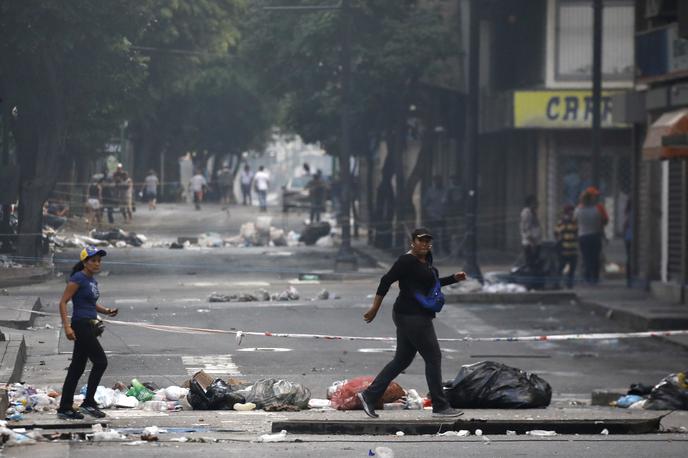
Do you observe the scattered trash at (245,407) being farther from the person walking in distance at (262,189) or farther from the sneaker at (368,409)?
the person walking in distance at (262,189)

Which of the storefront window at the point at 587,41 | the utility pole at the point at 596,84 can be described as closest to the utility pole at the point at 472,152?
the utility pole at the point at 596,84

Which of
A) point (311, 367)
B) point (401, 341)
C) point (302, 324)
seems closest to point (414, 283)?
point (401, 341)

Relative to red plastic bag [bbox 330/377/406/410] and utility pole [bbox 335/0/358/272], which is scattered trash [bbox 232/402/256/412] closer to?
red plastic bag [bbox 330/377/406/410]

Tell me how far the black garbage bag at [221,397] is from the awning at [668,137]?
10.6 m

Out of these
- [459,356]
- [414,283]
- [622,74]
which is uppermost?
[622,74]

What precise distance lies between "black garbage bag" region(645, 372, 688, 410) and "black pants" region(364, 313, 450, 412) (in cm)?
224

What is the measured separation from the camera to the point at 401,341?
12766mm

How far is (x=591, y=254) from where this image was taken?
89.2 ft

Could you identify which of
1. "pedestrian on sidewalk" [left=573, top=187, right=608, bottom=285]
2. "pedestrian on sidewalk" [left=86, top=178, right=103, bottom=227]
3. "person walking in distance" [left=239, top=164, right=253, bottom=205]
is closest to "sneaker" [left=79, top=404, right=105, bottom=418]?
"pedestrian on sidewalk" [left=573, top=187, right=608, bottom=285]

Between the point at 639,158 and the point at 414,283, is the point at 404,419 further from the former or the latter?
the point at 639,158

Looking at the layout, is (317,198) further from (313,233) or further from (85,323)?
(85,323)

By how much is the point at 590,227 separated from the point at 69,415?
16030mm

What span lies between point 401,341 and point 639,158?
15.9m

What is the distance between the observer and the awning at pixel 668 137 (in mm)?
21969
